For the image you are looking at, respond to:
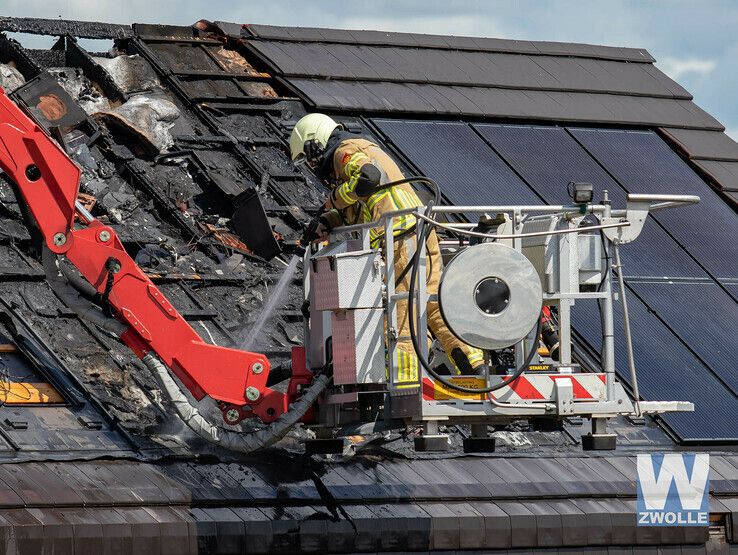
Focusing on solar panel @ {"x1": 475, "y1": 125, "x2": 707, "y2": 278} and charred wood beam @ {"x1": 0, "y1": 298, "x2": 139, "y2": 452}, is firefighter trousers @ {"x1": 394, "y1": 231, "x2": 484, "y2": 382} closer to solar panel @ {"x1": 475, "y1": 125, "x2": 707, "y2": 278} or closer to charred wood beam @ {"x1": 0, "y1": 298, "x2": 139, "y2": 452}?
charred wood beam @ {"x1": 0, "y1": 298, "x2": 139, "y2": 452}

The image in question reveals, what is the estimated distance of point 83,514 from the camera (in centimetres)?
1061

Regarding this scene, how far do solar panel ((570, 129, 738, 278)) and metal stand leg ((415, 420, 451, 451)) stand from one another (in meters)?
6.91

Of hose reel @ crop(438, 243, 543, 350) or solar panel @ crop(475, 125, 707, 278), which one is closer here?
hose reel @ crop(438, 243, 543, 350)

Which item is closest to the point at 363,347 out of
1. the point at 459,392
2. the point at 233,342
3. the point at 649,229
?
the point at 459,392

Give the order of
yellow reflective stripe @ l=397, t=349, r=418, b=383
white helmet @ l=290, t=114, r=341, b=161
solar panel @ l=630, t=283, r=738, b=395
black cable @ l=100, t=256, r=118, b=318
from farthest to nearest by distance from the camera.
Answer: solar panel @ l=630, t=283, r=738, b=395 → white helmet @ l=290, t=114, r=341, b=161 → black cable @ l=100, t=256, r=118, b=318 → yellow reflective stripe @ l=397, t=349, r=418, b=383

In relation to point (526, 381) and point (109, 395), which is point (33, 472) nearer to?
point (109, 395)

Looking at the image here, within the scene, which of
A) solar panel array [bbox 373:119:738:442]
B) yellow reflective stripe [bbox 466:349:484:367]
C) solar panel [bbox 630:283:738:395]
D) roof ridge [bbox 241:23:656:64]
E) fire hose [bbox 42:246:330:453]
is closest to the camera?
yellow reflective stripe [bbox 466:349:484:367]

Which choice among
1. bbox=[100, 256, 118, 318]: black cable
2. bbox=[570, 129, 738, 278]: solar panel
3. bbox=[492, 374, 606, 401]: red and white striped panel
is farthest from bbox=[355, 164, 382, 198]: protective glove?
bbox=[570, 129, 738, 278]: solar panel

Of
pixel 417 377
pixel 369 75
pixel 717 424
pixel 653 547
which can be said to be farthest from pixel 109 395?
pixel 369 75

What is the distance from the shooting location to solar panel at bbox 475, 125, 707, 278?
16.5 m

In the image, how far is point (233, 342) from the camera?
1313 cm

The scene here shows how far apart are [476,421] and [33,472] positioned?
126 inches

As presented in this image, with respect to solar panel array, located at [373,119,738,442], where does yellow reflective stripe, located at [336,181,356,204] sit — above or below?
below

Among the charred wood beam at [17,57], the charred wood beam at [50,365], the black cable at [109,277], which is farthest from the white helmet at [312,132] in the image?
the charred wood beam at [17,57]
